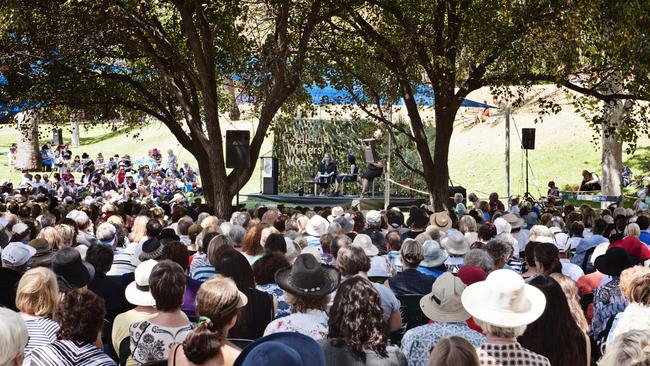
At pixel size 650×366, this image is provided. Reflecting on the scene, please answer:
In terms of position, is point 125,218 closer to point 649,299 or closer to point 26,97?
point 26,97

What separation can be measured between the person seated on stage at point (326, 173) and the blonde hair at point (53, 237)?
20.0m

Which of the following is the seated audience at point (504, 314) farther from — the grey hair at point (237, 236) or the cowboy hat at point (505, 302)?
the grey hair at point (237, 236)

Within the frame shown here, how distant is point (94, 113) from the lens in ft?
66.0

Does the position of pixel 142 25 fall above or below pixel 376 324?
above

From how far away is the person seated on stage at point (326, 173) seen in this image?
29.8m

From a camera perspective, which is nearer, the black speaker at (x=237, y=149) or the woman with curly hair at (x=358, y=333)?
the woman with curly hair at (x=358, y=333)

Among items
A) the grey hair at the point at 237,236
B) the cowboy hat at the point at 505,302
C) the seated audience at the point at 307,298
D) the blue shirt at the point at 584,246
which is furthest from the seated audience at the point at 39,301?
the blue shirt at the point at 584,246

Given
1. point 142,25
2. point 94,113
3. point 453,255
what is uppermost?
point 142,25

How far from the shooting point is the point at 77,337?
5.02 meters

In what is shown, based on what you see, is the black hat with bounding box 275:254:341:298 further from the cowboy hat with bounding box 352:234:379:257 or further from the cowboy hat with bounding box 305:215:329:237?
the cowboy hat with bounding box 305:215:329:237

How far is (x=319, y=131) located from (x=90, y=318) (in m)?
28.5

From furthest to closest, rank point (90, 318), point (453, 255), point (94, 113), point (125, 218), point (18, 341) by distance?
point (94, 113) < point (125, 218) < point (453, 255) < point (90, 318) < point (18, 341)

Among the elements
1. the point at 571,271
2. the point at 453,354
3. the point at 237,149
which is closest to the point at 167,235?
the point at 571,271

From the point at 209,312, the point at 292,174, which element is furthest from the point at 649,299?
the point at 292,174
